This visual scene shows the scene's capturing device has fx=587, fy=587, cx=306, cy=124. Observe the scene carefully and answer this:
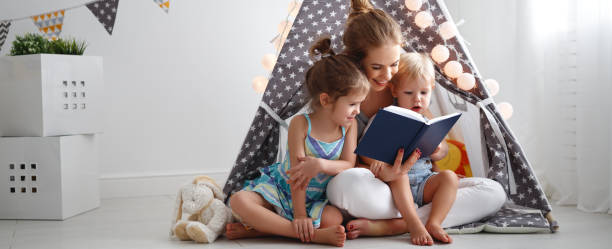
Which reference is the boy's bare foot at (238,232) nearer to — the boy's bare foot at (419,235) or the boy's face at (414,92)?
the boy's bare foot at (419,235)

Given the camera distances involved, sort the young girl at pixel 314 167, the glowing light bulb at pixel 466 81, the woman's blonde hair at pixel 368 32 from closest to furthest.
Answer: the young girl at pixel 314 167 → the woman's blonde hair at pixel 368 32 → the glowing light bulb at pixel 466 81

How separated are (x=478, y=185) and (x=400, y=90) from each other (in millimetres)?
370

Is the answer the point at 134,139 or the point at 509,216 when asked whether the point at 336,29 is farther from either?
the point at 134,139

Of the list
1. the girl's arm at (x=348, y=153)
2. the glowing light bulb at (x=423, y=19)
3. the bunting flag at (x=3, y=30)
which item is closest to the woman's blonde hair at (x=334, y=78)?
the girl's arm at (x=348, y=153)

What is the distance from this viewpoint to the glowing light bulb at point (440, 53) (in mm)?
1833

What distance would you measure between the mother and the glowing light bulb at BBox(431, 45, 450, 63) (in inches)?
6.2

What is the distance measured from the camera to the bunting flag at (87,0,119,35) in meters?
2.45

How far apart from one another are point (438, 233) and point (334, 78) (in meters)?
0.51

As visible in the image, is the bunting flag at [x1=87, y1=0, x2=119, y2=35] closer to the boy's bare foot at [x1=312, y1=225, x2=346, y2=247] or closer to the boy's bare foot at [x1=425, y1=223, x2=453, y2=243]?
the boy's bare foot at [x1=312, y1=225, x2=346, y2=247]

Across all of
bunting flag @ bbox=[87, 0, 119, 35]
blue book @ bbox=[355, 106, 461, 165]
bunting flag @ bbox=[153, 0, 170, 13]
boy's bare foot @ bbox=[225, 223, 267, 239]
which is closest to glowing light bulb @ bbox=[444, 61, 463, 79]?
blue book @ bbox=[355, 106, 461, 165]

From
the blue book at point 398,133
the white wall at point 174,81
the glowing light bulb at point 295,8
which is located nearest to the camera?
the blue book at point 398,133

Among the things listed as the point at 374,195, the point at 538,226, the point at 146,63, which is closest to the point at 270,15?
the point at 146,63

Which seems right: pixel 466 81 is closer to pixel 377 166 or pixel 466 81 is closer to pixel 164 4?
pixel 377 166

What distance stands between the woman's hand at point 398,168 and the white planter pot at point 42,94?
120cm
